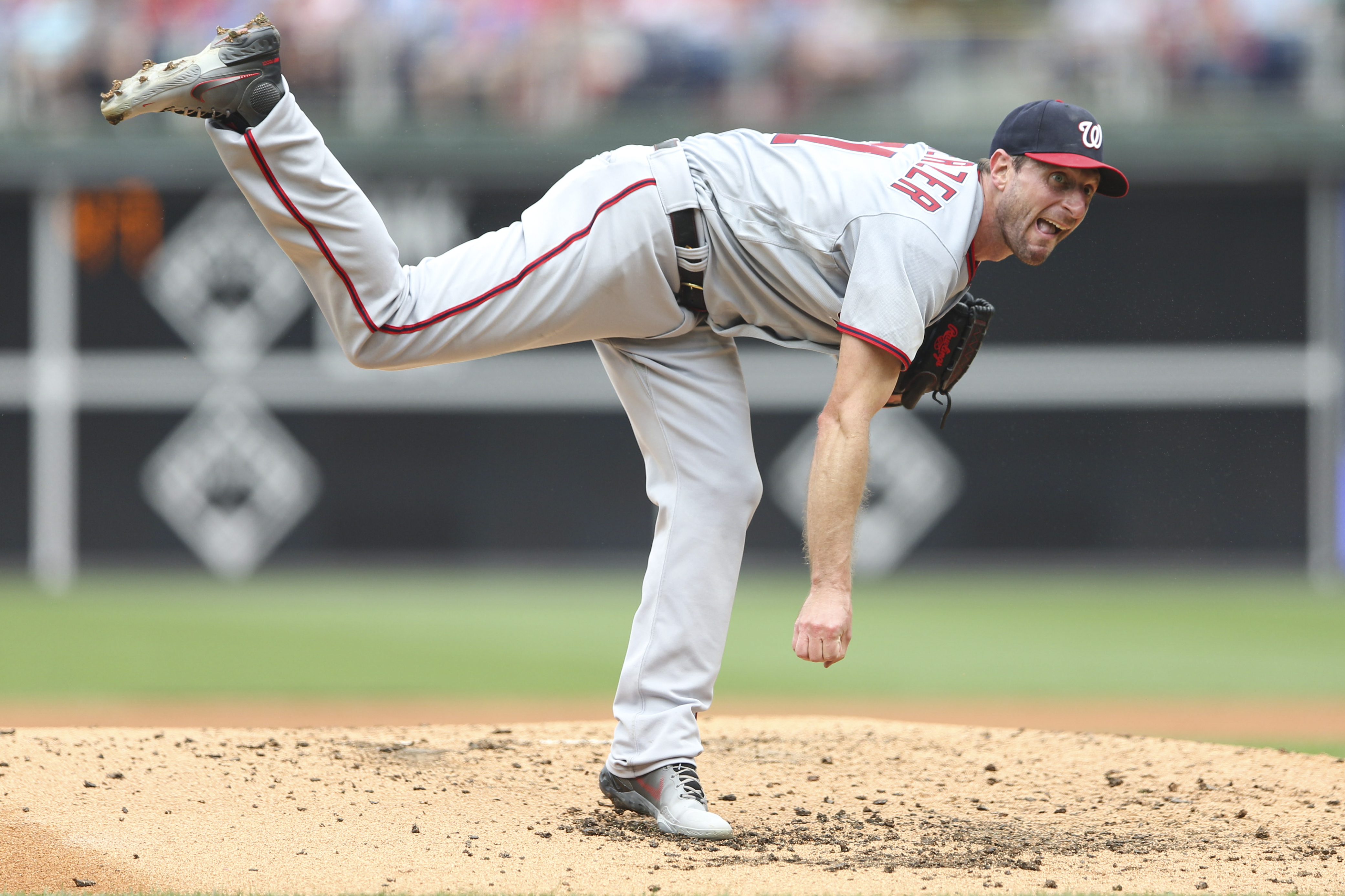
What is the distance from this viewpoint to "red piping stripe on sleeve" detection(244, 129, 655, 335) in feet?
11.0

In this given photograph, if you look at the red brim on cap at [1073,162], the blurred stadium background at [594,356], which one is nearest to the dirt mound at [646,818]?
the red brim on cap at [1073,162]

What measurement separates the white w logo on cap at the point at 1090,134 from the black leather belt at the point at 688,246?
2.85 feet

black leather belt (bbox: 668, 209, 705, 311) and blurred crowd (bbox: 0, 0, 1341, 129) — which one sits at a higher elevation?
blurred crowd (bbox: 0, 0, 1341, 129)

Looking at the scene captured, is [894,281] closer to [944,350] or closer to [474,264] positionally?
[944,350]

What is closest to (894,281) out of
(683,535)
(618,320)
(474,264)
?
(618,320)

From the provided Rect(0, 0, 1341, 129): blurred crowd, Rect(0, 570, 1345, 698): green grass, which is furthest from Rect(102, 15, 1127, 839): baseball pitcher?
Rect(0, 0, 1341, 129): blurred crowd

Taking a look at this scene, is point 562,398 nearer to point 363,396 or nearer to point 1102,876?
point 363,396

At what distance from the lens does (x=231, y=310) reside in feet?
44.5

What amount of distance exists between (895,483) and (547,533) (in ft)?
10.1

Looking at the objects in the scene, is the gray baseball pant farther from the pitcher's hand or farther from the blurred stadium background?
the blurred stadium background

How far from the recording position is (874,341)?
3.21 metres

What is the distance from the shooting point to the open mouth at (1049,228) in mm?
3441

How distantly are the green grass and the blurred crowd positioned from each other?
4.17 metres

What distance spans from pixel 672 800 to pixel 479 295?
1.26m
